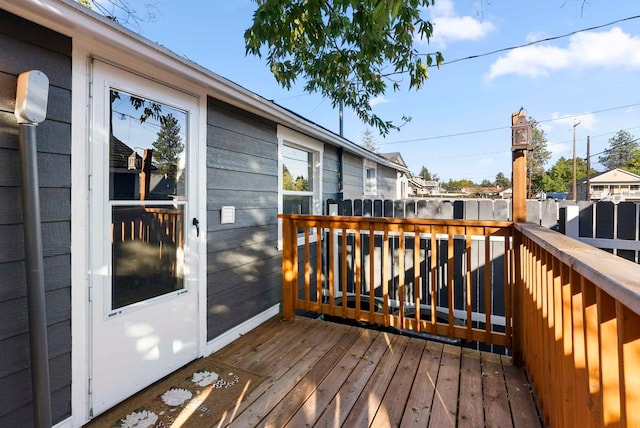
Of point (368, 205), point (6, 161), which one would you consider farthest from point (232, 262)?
point (368, 205)

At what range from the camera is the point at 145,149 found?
2080 millimetres

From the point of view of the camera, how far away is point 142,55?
6.13 feet

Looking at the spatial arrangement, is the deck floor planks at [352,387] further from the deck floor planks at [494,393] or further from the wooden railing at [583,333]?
the wooden railing at [583,333]

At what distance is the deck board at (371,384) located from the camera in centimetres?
177

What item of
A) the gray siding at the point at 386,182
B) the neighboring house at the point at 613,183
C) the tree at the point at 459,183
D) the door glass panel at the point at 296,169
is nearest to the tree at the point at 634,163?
the neighboring house at the point at 613,183

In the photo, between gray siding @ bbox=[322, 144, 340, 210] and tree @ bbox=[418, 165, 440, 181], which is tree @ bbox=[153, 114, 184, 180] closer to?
gray siding @ bbox=[322, 144, 340, 210]

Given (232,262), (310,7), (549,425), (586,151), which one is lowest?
(549,425)

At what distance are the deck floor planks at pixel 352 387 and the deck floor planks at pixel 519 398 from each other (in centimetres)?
85

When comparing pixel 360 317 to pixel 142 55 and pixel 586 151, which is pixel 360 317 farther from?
pixel 586 151

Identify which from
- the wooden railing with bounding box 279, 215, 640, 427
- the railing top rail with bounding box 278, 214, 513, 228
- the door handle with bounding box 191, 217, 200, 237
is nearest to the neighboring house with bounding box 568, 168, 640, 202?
the wooden railing with bounding box 279, 215, 640, 427

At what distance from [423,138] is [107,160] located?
25980mm

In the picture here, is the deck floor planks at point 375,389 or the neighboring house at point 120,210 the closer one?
the neighboring house at point 120,210

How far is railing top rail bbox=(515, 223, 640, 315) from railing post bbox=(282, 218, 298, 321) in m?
2.25

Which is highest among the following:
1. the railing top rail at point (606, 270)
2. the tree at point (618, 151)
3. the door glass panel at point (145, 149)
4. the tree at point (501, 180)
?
A: the tree at point (618, 151)
